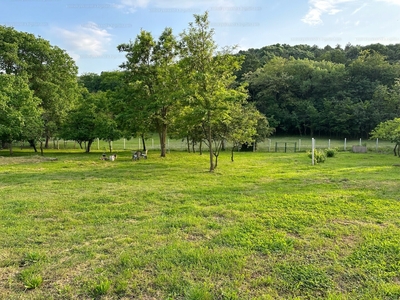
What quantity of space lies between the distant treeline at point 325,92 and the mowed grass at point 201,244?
2974 centimetres

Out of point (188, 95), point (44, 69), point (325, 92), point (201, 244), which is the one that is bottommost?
point (201, 244)

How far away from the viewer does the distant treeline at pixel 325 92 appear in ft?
106

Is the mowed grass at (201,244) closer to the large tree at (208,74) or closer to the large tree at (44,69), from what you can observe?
the large tree at (208,74)

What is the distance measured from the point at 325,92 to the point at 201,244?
40.2m

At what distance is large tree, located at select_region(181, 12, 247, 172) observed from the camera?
9.02 meters

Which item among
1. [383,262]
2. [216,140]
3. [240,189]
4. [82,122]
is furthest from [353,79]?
[383,262]

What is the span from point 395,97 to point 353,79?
1061 cm

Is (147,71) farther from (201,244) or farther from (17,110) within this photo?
(201,244)

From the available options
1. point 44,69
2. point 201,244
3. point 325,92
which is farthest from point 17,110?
point 325,92

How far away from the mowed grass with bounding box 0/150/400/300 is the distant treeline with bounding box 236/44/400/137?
97.6 feet

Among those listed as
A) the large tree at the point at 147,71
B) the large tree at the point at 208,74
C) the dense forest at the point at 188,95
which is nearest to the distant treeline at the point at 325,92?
the dense forest at the point at 188,95

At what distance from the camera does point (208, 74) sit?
351 inches

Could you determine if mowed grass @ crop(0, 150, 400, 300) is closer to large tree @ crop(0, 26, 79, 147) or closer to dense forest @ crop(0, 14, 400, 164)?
dense forest @ crop(0, 14, 400, 164)

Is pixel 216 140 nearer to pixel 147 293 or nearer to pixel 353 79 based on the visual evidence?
pixel 147 293
